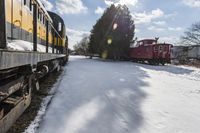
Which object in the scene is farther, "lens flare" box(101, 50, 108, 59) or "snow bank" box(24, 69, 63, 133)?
"lens flare" box(101, 50, 108, 59)

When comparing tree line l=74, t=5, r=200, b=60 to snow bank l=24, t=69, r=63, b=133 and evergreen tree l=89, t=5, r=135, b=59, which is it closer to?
evergreen tree l=89, t=5, r=135, b=59

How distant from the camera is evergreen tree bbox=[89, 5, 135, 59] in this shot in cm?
3192

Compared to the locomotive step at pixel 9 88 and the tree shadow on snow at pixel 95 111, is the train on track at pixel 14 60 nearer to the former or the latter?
the locomotive step at pixel 9 88

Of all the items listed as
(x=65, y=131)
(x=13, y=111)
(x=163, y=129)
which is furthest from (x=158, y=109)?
(x=13, y=111)

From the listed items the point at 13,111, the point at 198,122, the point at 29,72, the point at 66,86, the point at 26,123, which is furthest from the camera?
the point at 66,86

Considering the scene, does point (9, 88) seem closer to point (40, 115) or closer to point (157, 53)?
point (40, 115)

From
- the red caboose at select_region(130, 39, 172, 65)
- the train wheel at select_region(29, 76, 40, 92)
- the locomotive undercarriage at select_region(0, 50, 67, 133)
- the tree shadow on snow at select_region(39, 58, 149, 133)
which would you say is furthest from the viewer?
the red caboose at select_region(130, 39, 172, 65)

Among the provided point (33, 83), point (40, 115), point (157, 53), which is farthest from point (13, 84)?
point (157, 53)

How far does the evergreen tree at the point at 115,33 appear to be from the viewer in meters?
31.9

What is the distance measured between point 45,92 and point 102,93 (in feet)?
6.12

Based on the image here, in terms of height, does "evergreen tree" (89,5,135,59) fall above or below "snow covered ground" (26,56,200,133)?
above

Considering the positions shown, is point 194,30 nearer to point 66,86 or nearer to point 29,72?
point 66,86

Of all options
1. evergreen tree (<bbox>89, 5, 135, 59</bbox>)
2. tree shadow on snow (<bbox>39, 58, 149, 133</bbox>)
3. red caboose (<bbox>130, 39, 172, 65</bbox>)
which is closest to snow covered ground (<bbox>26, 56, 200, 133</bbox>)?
tree shadow on snow (<bbox>39, 58, 149, 133</bbox>)

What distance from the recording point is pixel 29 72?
5137mm
